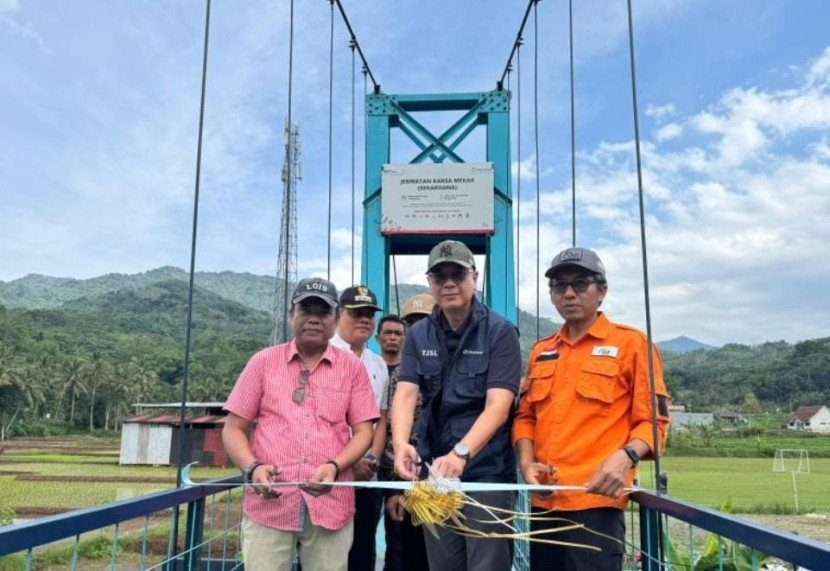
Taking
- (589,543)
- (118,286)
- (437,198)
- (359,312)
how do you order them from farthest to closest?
(118,286)
(437,198)
(359,312)
(589,543)

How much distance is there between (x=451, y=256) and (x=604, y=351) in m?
0.52

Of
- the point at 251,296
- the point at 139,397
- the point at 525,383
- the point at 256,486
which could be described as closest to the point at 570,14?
the point at 525,383

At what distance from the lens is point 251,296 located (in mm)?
175625

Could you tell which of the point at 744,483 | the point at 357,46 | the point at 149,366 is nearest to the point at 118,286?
the point at 149,366

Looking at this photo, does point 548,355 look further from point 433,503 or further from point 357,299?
point 357,299

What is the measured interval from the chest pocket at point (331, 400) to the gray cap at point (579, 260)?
0.77 m

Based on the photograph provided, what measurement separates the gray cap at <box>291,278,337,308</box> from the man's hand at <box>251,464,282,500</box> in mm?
530

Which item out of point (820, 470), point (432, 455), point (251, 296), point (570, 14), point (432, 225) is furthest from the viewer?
point (251, 296)

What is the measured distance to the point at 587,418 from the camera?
191 cm

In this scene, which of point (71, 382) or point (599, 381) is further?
point (71, 382)

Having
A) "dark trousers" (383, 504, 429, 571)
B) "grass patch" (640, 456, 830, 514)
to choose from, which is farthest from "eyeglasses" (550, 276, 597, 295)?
"grass patch" (640, 456, 830, 514)

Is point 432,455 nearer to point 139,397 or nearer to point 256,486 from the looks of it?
point 256,486

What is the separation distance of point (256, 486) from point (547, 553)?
0.86m

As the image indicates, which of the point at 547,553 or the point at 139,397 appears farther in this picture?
the point at 139,397
